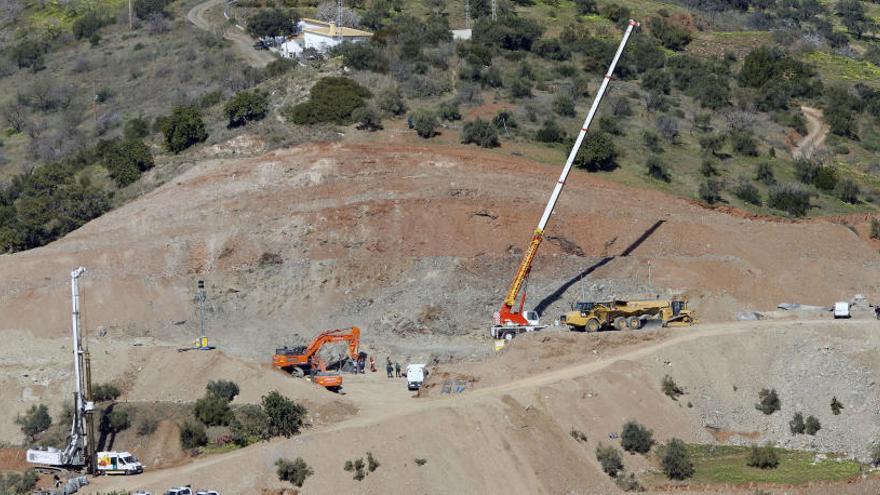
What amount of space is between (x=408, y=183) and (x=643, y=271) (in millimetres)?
12173

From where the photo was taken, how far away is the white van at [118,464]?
5016 centimetres

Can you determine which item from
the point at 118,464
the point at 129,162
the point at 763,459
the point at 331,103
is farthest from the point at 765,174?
the point at 118,464

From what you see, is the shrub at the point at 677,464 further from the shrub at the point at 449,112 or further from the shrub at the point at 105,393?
the shrub at the point at 449,112

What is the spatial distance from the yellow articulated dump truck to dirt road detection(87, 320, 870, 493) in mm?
4488

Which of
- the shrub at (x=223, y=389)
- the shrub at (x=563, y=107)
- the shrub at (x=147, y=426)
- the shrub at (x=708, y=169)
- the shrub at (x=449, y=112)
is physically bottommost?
the shrub at (x=147, y=426)

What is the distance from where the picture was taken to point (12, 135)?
351 ft

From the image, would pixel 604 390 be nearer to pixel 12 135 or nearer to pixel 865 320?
pixel 865 320

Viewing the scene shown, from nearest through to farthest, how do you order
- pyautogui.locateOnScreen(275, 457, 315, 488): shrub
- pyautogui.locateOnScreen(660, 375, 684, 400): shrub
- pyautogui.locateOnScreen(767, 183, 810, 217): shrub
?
pyautogui.locateOnScreen(275, 457, 315, 488): shrub < pyautogui.locateOnScreen(660, 375, 684, 400): shrub < pyautogui.locateOnScreen(767, 183, 810, 217): shrub

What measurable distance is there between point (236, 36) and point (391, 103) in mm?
36546

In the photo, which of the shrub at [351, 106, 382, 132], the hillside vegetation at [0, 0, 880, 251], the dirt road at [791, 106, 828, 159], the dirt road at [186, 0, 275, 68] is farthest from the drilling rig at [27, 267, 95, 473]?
the dirt road at [186, 0, 275, 68]

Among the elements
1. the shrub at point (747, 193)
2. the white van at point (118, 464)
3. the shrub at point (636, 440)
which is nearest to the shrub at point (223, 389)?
the white van at point (118, 464)

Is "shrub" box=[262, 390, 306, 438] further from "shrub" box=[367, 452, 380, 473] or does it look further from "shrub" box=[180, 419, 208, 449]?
"shrub" box=[367, 452, 380, 473]

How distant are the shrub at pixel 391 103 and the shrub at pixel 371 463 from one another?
107ft

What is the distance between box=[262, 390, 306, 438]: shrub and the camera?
170ft
